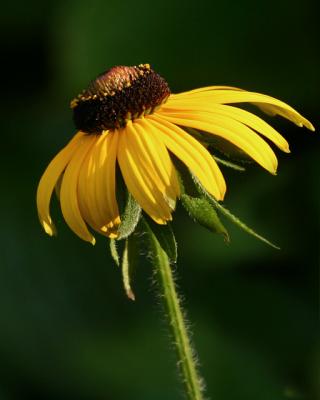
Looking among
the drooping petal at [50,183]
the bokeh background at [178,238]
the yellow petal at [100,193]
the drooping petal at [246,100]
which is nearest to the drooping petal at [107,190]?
the yellow petal at [100,193]

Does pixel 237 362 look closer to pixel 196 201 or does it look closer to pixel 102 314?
pixel 102 314

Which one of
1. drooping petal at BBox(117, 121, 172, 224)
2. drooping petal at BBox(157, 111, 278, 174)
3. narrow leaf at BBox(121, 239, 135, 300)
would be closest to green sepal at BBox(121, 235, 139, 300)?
narrow leaf at BBox(121, 239, 135, 300)

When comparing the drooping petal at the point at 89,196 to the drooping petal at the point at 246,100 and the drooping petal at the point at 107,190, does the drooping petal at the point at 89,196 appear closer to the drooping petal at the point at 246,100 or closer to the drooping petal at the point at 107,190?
the drooping petal at the point at 107,190

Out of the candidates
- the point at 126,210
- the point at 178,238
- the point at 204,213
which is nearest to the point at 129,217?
the point at 126,210

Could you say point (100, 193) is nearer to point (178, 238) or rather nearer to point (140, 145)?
point (140, 145)

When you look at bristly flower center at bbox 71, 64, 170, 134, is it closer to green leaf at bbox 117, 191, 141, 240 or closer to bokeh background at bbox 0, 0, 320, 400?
green leaf at bbox 117, 191, 141, 240

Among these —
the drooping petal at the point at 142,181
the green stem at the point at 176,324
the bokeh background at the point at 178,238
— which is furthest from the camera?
the bokeh background at the point at 178,238
